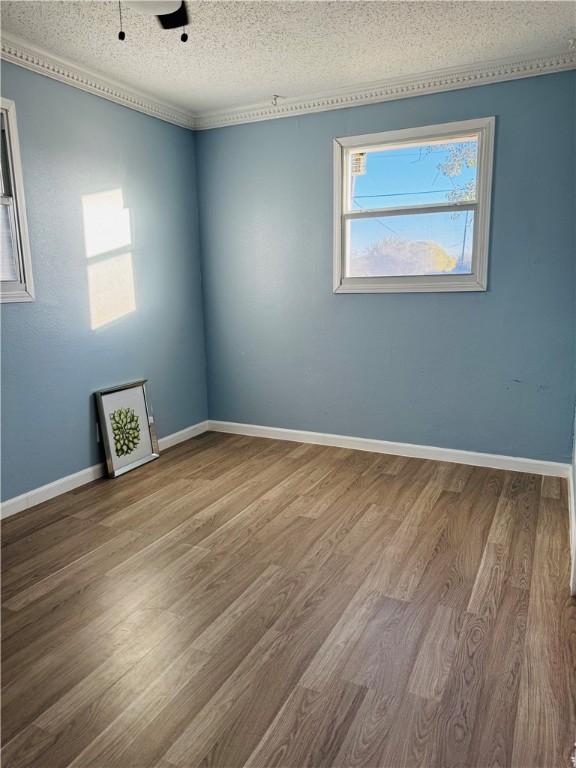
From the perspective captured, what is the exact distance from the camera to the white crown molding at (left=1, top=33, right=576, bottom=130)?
3044 mm

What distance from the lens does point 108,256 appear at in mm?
3611

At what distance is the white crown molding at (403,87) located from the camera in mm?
3181

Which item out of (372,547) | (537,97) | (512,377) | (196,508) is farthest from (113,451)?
(537,97)

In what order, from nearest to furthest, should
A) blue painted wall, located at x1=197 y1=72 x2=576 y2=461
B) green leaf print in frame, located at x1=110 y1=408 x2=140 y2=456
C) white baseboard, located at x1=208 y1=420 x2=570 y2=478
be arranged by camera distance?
1. blue painted wall, located at x1=197 y1=72 x2=576 y2=461
2. white baseboard, located at x1=208 y1=420 x2=570 y2=478
3. green leaf print in frame, located at x1=110 y1=408 x2=140 y2=456

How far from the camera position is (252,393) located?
453cm

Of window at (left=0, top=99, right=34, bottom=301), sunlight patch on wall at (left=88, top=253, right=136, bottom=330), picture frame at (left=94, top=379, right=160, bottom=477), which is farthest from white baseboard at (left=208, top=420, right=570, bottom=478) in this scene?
window at (left=0, top=99, right=34, bottom=301)

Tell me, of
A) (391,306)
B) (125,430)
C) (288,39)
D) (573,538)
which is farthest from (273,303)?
(573,538)

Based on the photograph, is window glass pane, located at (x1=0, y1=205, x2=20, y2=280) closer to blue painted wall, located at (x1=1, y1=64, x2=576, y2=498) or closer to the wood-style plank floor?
blue painted wall, located at (x1=1, y1=64, x2=576, y2=498)

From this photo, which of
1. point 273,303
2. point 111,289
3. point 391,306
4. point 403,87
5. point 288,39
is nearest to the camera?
point 288,39

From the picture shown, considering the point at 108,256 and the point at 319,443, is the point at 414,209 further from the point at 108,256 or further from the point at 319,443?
the point at 108,256

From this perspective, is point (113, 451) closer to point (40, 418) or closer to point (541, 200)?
point (40, 418)

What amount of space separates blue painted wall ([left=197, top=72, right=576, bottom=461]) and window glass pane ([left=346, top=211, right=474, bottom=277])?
184 mm

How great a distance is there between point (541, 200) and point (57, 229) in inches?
118

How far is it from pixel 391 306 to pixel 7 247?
2492mm
